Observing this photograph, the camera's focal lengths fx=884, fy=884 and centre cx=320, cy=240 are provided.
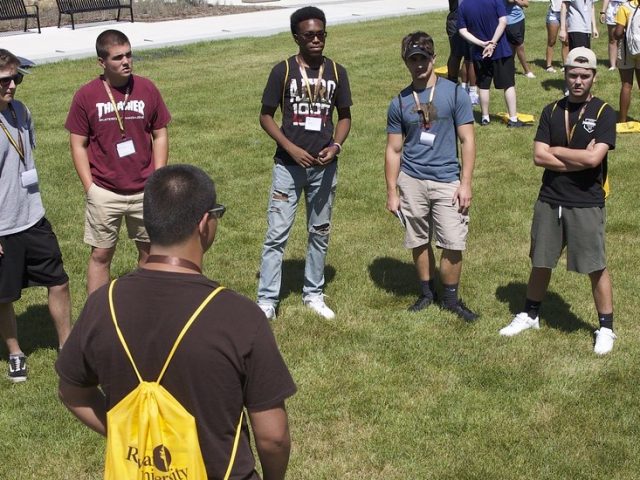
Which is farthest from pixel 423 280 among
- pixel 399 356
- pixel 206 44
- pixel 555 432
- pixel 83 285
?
pixel 206 44

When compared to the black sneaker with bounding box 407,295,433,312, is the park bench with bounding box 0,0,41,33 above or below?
above

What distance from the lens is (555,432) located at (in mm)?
5156

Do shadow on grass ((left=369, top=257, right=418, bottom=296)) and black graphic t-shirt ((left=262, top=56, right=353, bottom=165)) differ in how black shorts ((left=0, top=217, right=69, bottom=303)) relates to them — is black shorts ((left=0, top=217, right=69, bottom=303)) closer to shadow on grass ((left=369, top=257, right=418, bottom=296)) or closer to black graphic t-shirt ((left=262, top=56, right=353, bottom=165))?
black graphic t-shirt ((left=262, top=56, right=353, bottom=165))

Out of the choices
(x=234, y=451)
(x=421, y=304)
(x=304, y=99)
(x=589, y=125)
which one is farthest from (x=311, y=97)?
(x=234, y=451)

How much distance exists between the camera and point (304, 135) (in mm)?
6477

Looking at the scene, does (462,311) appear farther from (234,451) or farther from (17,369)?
(234,451)

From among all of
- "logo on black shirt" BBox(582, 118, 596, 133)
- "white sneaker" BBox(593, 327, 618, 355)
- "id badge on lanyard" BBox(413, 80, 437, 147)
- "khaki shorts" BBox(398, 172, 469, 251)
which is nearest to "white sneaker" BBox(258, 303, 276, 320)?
"khaki shorts" BBox(398, 172, 469, 251)

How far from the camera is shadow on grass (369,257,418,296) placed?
24.3ft

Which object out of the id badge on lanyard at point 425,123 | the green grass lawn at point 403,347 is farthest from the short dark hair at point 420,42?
the green grass lawn at point 403,347

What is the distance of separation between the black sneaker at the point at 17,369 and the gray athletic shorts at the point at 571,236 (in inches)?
142

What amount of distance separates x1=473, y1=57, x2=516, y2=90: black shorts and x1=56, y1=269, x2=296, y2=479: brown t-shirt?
32.6 feet

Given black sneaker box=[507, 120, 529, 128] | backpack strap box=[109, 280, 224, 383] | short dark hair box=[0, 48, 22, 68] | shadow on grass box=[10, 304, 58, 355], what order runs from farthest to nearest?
black sneaker box=[507, 120, 529, 128] → shadow on grass box=[10, 304, 58, 355] → short dark hair box=[0, 48, 22, 68] → backpack strap box=[109, 280, 224, 383]

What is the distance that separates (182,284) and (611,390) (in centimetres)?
379

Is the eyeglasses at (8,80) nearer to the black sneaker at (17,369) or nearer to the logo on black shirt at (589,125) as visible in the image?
the black sneaker at (17,369)
